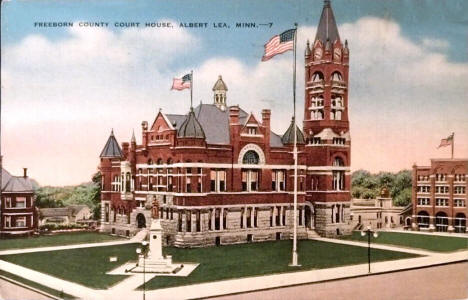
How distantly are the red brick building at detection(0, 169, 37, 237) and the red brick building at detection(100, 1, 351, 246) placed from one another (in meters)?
1.32

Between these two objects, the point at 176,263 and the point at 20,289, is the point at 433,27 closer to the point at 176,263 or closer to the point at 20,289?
the point at 176,263

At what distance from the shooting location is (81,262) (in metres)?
11.1

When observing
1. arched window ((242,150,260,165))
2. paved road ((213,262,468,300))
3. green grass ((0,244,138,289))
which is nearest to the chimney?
arched window ((242,150,260,165))

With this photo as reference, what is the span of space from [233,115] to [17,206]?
435 centimetres

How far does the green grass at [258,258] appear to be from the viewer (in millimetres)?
10992

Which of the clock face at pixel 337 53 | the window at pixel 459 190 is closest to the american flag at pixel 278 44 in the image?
the clock face at pixel 337 53

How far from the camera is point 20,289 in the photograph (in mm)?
10695

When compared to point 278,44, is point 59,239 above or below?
below

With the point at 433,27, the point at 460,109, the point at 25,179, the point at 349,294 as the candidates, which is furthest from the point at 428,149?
the point at 25,179

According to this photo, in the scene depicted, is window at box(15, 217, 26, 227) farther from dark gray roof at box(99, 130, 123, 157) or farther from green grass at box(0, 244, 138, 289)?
dark gray roof at box(99, 130, 123, 157)

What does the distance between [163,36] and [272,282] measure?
472 centimetres

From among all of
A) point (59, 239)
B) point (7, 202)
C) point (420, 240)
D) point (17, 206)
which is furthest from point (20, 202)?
point (420, 240)

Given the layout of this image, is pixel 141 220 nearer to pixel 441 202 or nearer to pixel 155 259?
pixel 155 259

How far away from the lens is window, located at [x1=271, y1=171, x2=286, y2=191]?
12922 millimetres
